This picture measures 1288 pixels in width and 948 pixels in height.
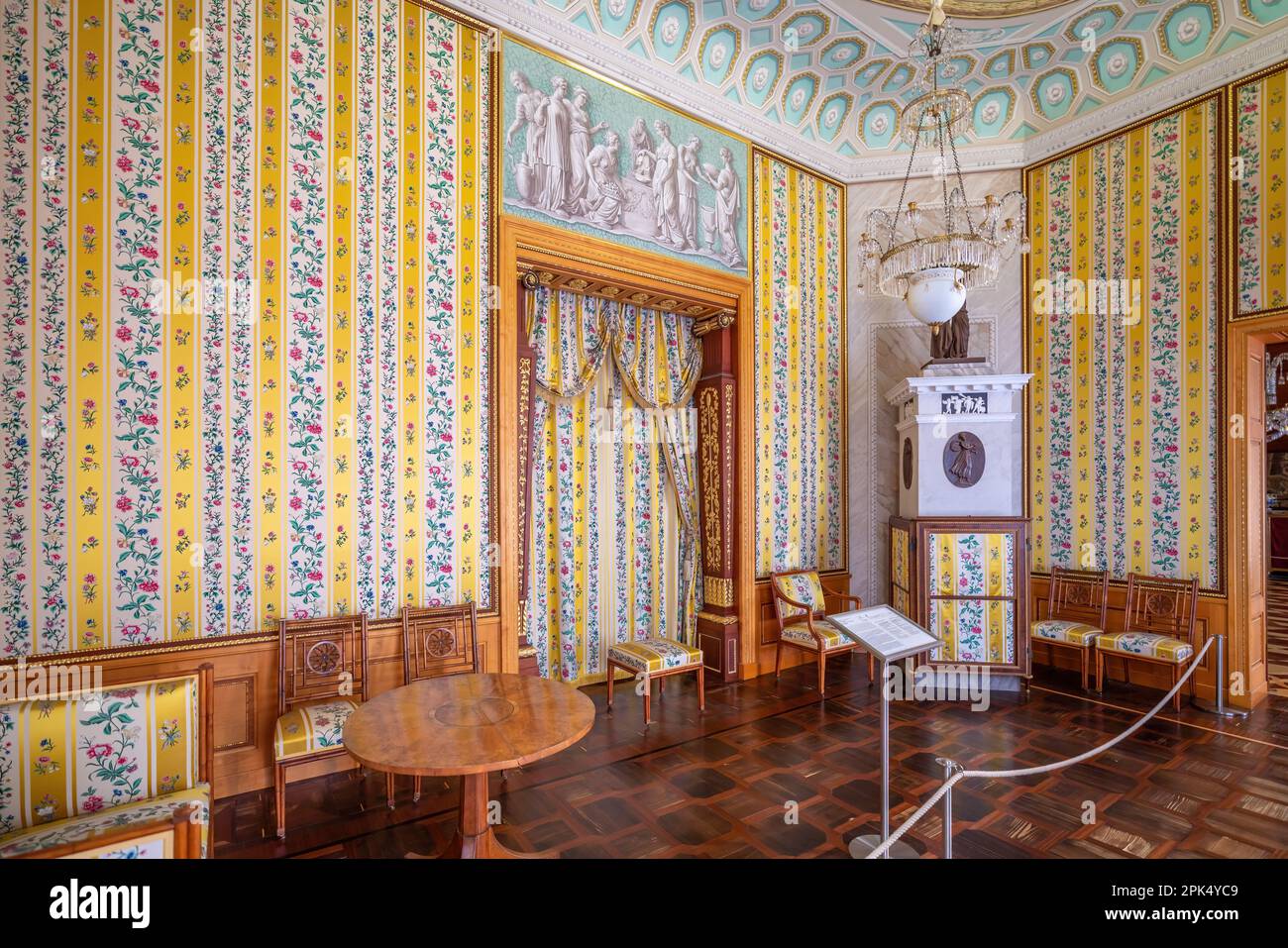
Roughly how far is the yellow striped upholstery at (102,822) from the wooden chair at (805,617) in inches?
168

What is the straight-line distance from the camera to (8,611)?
3.07m

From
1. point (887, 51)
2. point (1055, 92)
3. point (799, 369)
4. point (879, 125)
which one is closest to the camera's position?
point (887, 51)

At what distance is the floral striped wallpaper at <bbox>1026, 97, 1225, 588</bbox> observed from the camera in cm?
528

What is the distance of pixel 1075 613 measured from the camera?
5953mm

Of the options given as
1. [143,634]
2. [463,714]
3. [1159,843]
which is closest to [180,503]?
[143,634]

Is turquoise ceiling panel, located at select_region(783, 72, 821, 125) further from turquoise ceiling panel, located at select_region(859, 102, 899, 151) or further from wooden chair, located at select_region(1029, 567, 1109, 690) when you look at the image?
wooden chair, located at select_region(1029, 567, 1109, 690)

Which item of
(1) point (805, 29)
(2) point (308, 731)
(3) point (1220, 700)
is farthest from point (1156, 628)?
(2) point (308, 731)

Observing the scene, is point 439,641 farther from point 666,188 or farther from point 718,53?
point 718,53

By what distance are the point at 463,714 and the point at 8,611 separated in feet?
7.63

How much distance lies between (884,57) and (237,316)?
5.92 meters

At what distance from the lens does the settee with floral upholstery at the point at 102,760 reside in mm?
2361

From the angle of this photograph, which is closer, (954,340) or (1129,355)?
(1129,355)

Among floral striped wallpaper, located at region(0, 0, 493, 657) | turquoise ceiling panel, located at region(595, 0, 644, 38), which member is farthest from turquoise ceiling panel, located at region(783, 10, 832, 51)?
floral striped wallpaper, located at region(0, 0, 493, 657)

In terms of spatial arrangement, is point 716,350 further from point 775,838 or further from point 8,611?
point 8,611
